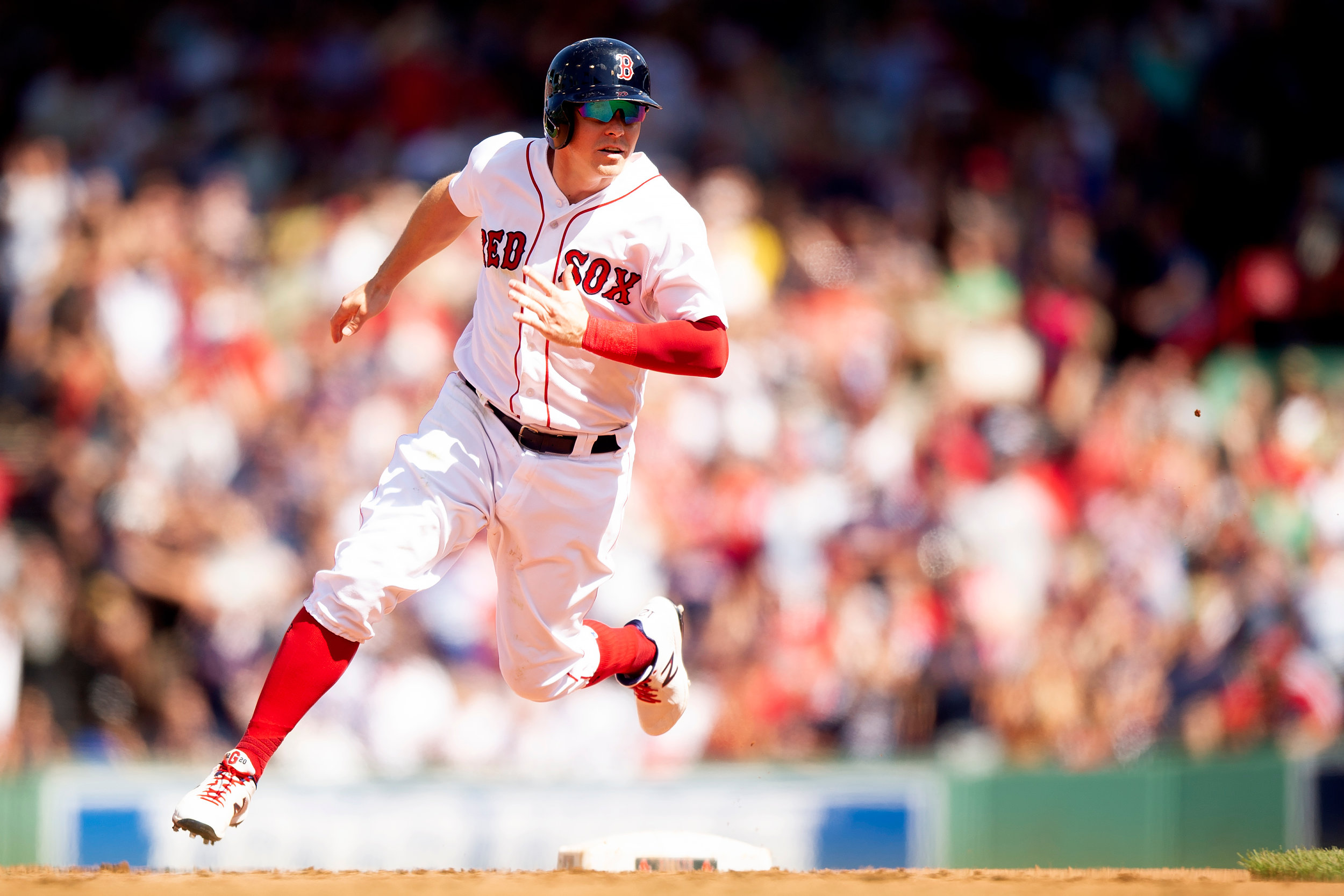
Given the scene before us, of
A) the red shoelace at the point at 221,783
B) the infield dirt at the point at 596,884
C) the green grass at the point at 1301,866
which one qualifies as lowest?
the infield dirt at the point at 596,884

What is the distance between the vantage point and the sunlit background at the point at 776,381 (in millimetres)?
8281

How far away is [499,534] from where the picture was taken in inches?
192

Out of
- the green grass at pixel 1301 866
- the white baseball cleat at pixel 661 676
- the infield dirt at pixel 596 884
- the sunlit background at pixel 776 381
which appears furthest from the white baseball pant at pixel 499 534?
the sunlit background at pixel 776 381

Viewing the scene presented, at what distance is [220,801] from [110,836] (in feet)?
11.4

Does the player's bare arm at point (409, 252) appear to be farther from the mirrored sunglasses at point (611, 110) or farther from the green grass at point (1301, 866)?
the green grass at point (1301, 866)

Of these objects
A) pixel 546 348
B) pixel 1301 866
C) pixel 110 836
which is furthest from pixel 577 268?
pixel 110 836

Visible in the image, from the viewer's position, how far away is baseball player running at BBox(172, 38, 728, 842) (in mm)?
4484

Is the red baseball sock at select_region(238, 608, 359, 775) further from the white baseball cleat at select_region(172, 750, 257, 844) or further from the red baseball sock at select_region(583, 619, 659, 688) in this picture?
the red baseball sock at select_region(583, 619, 659, 688)

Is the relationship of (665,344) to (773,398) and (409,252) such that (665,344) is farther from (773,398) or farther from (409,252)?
(773,398)

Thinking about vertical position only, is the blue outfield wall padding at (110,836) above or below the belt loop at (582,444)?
below

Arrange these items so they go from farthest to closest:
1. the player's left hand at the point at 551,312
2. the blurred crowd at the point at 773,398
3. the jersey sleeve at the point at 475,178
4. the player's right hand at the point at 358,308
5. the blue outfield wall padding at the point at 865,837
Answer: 1. the blurred crowd at the point at 773,398
2. the blue outfield wall padding at the point at 865,837
3. the player's right hand at the point at 358,308
4. the jersey sleeve at the point at 475,178
5. the player's left hand at the point at 551,312

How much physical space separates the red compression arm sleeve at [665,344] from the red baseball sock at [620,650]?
1.11 meters

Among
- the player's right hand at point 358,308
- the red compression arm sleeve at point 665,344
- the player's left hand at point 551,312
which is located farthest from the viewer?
the player's right hand at point 358,308

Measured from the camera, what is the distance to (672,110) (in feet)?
36.2
